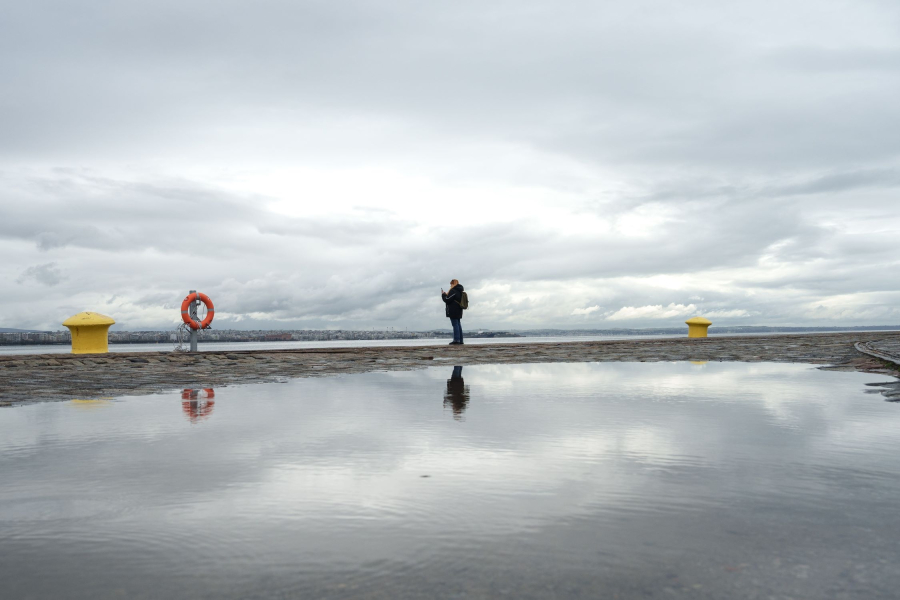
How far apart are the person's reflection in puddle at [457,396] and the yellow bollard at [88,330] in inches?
428

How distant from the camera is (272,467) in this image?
359 cm

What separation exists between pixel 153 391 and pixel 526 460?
5439 mm

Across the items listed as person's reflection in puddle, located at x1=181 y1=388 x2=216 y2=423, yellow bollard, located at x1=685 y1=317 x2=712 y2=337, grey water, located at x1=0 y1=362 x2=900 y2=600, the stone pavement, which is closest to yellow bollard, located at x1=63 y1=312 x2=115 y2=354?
the stone pavement

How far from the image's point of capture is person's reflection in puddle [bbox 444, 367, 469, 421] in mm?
5871

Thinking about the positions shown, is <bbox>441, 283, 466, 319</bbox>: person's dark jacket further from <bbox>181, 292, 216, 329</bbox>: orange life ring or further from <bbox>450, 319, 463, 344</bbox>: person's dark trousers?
<bbox>181, 292, 216, 329</bbox>: orange life ring

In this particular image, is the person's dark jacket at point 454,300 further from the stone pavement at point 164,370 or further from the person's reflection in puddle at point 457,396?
the person's reflection in puddle at point 457,396

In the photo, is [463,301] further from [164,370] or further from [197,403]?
[197,403]

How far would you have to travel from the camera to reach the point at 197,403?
21.1 feet

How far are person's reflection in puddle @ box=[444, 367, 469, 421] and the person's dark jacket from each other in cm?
1061

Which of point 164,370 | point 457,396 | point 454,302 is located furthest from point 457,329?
point 457,396

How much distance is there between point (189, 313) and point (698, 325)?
22382 millimetres

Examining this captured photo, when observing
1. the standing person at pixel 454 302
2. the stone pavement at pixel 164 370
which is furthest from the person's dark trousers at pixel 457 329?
the stone pavement at pixel 164 370

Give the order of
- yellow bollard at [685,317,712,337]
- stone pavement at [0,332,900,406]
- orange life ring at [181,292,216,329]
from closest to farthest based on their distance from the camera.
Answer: stone pavement at [0,332,900,406] → orange life ring at [181,292,216,329] → yellow bollard at [685,317,712,337]

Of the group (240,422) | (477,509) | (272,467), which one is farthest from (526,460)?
(240,422)
